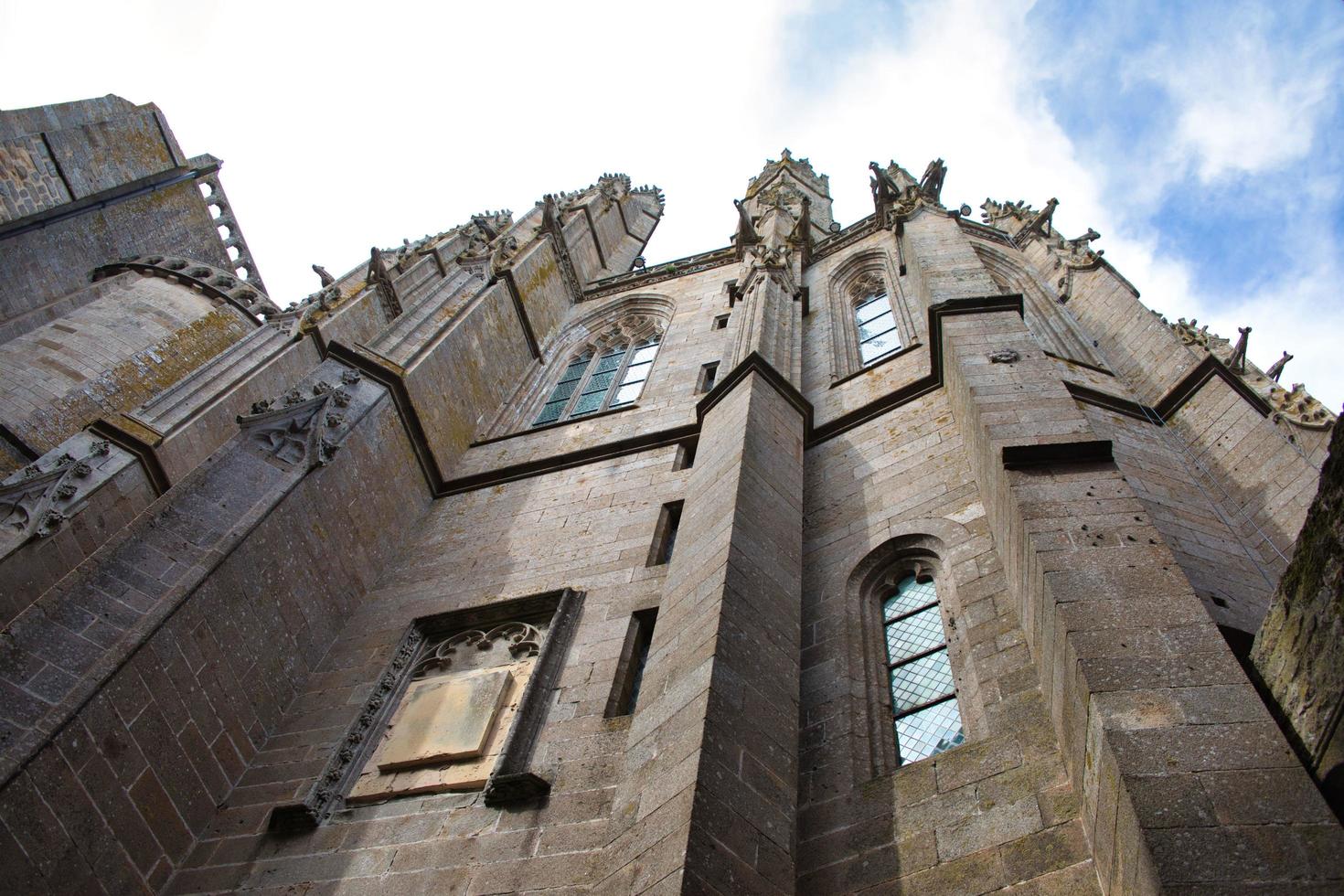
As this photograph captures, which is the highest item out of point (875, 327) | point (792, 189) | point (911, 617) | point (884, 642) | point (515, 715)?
point (792, 189)

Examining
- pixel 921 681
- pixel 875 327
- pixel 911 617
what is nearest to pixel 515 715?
pixel 921 681

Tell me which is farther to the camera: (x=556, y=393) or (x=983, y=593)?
(x=556, y=393)

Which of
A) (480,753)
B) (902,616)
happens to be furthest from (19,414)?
(902,616)

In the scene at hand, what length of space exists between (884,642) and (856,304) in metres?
10.2

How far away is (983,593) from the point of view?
675 centimetres

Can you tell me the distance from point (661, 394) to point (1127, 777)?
10.3 m

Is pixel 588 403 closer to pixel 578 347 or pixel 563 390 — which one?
pixel 563 390

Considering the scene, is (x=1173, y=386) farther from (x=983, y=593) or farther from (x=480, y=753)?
(x=480, y=753)

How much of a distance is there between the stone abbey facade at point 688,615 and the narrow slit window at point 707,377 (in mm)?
85

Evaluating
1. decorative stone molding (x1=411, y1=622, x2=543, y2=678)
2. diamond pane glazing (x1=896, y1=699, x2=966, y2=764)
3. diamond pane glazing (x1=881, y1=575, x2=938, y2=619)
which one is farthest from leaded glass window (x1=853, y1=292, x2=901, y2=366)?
diamond pane glazing (x1=896, y1=699, x2=966, y2=764)

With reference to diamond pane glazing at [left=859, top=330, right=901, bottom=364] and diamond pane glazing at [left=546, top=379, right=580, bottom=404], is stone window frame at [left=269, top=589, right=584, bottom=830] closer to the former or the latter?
diamond pane glazing at [left=859, top=330, right=901, bottom=364]

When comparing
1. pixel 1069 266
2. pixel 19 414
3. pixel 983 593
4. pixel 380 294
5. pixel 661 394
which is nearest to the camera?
pixel 983 593

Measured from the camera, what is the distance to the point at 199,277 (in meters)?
17.5

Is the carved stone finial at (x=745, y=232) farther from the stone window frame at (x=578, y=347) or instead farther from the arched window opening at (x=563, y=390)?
the arched window opening at (x=563, y=390)
